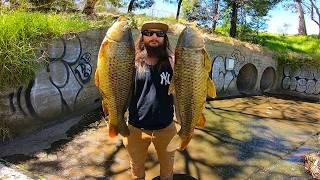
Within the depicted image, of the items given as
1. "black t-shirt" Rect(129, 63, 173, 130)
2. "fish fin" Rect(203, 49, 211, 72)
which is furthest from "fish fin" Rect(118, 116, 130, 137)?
"fish fin" Rect(203, 49, 211, 72)

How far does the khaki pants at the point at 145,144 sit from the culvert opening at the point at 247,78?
13.1m

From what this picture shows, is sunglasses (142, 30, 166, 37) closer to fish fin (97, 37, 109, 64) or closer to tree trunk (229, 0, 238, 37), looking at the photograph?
fish fin (97, 37, 109, 64)

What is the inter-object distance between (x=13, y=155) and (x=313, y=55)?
1528 cm

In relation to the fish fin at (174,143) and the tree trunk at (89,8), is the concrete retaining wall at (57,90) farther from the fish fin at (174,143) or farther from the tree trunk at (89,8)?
the fish fin at (174,143)

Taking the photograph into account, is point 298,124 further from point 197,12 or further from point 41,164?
point 197,12

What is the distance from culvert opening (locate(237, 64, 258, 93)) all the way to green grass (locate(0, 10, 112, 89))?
10.1 m

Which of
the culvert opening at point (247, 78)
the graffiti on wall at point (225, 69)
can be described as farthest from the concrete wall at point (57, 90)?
the culvert opening at point (247, 78)

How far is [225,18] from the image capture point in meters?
20.7

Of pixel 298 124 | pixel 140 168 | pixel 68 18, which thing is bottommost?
pixel 298 124

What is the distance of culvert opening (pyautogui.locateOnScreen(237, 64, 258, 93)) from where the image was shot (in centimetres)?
1717

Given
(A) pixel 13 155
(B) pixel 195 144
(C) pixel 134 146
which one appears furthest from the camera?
(B) pixel 195 144

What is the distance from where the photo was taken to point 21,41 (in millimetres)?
7691

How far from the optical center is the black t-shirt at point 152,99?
3.94m

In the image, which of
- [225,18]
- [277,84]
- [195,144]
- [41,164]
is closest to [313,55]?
[277,84]
